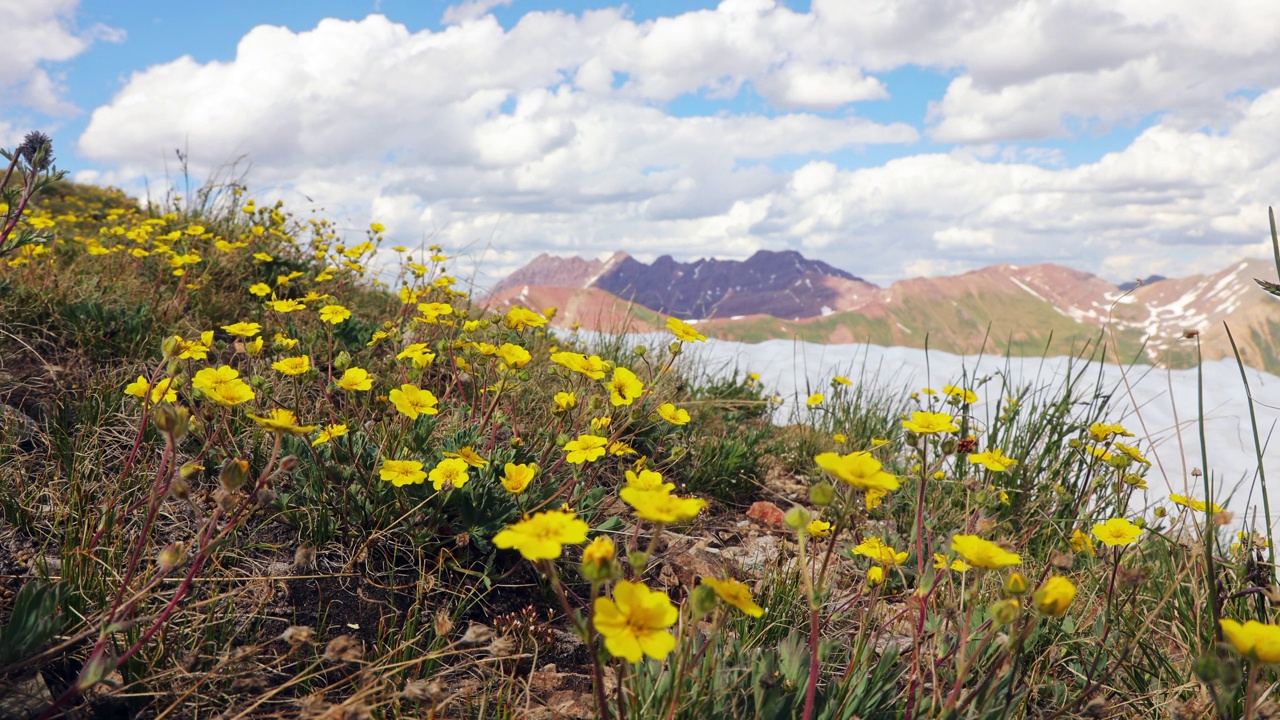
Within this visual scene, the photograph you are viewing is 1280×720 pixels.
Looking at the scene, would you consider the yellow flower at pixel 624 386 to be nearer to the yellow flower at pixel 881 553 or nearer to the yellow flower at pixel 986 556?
the yellow flower at pixel 881 553

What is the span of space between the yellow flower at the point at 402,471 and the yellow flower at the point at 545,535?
840 mm

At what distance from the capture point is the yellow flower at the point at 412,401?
204cm

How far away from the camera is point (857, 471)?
131 cm

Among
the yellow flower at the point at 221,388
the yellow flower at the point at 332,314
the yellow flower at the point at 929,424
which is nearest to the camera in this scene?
the yellow flower at the point at 221,388

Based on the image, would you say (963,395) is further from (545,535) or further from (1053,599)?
(545,535)

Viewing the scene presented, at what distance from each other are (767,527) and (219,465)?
7.10 ft

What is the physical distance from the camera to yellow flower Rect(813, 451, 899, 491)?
1242 mm

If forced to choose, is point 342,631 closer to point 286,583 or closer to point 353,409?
point 286,583

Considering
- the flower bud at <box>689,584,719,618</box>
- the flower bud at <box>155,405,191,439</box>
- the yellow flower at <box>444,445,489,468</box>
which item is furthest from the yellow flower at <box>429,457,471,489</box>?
the flower bud at <box>689,584,719,618</box>

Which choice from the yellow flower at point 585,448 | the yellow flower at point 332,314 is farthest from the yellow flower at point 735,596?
the yellow flower at point 332,314

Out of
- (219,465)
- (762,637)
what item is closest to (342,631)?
(219,465)

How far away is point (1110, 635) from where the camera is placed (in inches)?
84.8

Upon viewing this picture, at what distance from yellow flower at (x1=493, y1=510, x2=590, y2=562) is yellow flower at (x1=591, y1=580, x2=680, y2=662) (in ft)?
0.35

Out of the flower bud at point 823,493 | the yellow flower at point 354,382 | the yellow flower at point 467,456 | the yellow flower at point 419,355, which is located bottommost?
the yellow flower at point 467,456
